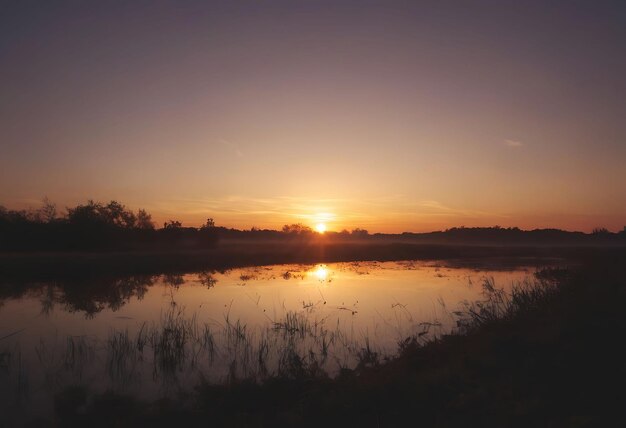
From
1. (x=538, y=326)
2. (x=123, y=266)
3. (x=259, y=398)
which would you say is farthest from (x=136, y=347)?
(x=123, y=266)

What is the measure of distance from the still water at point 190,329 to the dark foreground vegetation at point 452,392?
2.91ft

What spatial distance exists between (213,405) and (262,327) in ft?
22.2

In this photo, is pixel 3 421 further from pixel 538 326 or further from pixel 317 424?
pixel 538 326

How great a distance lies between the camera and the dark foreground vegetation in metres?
6.61

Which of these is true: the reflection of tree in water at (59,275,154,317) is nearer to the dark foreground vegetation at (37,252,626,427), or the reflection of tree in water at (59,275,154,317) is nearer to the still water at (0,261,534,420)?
the still water at (0,261,534,420)

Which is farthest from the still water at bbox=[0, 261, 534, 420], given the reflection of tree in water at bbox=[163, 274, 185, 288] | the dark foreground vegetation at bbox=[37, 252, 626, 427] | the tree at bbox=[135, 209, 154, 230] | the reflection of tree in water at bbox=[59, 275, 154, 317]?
the tree at bbox=[135, 209, 154, 230]

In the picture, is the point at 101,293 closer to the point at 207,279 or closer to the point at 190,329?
the point at 207,279

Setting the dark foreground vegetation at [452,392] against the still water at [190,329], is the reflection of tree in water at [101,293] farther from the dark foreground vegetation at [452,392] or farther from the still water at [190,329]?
the dark foreground vegetation at [452,392]

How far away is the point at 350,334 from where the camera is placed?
14039mm

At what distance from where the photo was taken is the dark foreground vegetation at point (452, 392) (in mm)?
6605

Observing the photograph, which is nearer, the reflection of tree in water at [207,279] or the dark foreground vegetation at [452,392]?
the dark foreground vegetation at [452,392]

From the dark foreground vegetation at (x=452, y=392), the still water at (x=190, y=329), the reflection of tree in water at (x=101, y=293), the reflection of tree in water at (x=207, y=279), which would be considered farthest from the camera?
the reflection of tree in water at (x=207, y=279)

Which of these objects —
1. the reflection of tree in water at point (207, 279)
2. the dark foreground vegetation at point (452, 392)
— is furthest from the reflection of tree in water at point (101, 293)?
the dark foreground vegetation at point (452, 392)

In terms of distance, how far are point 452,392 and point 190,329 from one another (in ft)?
28.9
